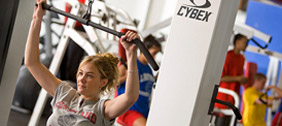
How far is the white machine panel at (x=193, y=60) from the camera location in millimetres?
1446

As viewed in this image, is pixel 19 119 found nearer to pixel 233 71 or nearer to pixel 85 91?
pixel 233 71

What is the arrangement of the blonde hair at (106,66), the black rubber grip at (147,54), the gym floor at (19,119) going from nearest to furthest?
1. the black rubber grip at (147,54)
2. the blonde hair at (106,66)
3. the gym floor at (19,119)

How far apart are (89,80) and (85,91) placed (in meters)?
0.06

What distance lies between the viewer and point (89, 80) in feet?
6.22

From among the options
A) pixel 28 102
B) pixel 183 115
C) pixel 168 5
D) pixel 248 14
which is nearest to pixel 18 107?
pixel 28 102

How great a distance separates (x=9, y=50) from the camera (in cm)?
186

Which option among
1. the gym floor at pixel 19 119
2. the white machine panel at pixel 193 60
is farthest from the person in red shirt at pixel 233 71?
the white machine panel at pixel 193 60

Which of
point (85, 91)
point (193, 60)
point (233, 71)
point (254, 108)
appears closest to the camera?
point (193, 60)

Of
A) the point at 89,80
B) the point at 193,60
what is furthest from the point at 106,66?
the point at 193,60

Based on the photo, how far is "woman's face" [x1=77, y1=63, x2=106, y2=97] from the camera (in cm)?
189

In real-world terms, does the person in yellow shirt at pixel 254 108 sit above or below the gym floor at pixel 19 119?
above

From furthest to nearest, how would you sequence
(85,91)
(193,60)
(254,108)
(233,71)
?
1. (254,108)
2. (233,71)
3. (85,91)
4. (193,60)

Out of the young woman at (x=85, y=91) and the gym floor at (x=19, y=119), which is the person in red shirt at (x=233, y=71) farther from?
the young woman at (x=85, y=91)

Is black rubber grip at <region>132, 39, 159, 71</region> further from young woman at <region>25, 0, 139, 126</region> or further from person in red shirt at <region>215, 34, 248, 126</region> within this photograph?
person in red shirt at <region>215, 34, 248, 126</region>
